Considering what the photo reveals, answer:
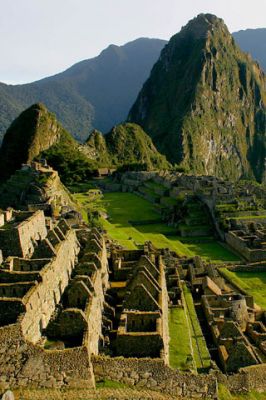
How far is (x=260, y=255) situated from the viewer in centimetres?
4878

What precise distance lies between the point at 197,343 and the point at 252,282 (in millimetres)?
19270

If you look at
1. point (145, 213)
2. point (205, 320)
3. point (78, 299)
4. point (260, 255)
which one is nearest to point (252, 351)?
point (205, 320)

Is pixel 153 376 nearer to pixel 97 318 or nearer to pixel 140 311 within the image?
pixel 97 318

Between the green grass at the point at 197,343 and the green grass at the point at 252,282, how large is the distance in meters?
8.83

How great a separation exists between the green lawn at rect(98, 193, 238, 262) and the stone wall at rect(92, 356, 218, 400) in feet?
80.2

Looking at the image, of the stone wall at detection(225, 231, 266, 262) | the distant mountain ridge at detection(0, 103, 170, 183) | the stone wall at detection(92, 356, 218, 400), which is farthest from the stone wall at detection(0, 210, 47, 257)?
the distant mountain ridge at detection(0, 103, 170, 183)

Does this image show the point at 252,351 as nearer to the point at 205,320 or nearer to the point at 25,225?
the point at 205,320

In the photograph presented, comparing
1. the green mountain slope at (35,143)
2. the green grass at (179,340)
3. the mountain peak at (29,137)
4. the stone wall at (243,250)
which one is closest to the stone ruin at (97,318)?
the green grass at (179,340)

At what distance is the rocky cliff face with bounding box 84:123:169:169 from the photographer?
552ft

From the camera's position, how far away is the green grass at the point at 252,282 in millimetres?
36969

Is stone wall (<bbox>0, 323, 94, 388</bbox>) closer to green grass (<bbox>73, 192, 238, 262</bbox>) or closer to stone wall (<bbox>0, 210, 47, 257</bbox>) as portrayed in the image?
stone wall (<bbox>0, 210, 47, 257</bbox>)

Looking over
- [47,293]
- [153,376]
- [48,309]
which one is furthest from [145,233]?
[153,376]

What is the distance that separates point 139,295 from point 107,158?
14652cm

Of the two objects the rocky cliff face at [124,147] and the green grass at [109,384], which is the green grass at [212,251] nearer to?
the green grass at [109,384]
